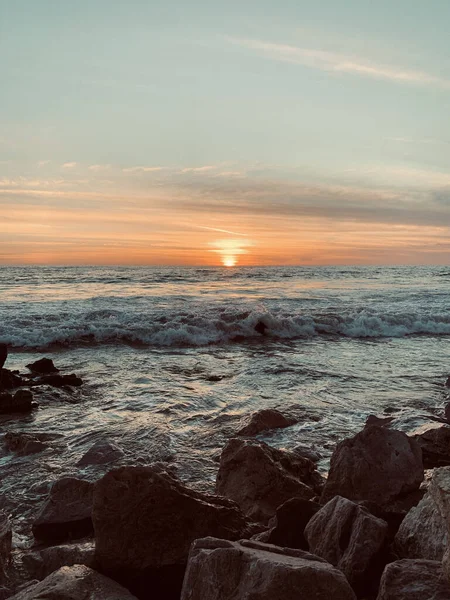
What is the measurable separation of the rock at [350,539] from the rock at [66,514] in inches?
69.1

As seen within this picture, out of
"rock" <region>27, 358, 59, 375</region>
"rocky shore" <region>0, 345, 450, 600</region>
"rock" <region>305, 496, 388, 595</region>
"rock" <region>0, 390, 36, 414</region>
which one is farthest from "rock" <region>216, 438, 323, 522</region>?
"rock" <region>27, 358, 59, 375</region>

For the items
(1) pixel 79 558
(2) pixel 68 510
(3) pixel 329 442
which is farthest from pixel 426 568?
(3) pixel 329 442

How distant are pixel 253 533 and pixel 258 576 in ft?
4.57

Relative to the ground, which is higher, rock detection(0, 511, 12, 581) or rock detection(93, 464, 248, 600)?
rock detection(93, 464, 248, 600)

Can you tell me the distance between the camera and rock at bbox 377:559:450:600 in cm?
231

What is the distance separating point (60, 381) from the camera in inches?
369

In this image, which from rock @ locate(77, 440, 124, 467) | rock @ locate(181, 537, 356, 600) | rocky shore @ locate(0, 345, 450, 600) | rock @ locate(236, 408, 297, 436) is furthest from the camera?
rock @ locate(236, 408, 297, 436)

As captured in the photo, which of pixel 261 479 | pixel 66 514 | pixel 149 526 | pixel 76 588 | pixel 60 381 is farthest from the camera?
pixel 60 381

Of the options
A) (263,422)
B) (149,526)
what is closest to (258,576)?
(149,526)

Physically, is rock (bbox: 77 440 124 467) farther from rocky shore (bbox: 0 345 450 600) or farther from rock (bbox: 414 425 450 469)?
rock (bbox: 414 425 450 469)

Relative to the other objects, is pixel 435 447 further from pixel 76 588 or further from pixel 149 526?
pixel 76 588

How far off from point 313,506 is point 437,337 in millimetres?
14636

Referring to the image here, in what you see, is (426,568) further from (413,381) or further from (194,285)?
(194,285)

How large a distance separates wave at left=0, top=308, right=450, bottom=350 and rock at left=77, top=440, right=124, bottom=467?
9062 mm
